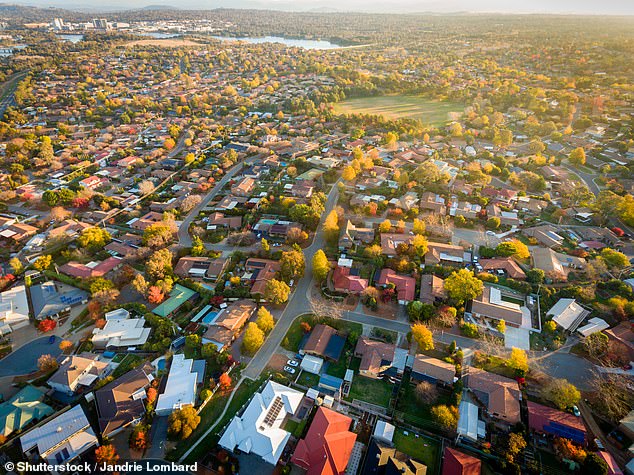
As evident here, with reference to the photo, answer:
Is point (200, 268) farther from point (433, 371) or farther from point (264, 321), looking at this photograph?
point (433, 371)

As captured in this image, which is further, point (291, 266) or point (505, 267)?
point (505, 267)

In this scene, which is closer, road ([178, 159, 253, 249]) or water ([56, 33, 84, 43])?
road ([178, 159, 253, 249])

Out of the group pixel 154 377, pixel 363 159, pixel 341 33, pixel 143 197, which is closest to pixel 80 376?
pixel 154 377

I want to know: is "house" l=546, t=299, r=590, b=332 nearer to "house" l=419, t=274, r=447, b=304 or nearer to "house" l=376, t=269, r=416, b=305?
"house" l=419, t=274, r=447, b=304

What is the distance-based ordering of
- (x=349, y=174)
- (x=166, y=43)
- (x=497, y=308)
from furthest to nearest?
(x=166, y=43)
(x=349, y=174)
(x=497, y=308)

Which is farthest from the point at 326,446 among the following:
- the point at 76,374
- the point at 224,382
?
the point at 76,374

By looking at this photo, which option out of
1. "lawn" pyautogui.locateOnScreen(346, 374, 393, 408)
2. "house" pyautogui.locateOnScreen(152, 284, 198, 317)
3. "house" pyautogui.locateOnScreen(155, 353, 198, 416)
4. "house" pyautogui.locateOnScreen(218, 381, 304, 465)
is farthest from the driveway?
"lawn" pyautogui.locateOnScreen(346, 374, 393, 408)

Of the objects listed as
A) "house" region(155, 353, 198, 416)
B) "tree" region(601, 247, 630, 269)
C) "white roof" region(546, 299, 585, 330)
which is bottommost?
"house" region(155, 353, 198, 416)
